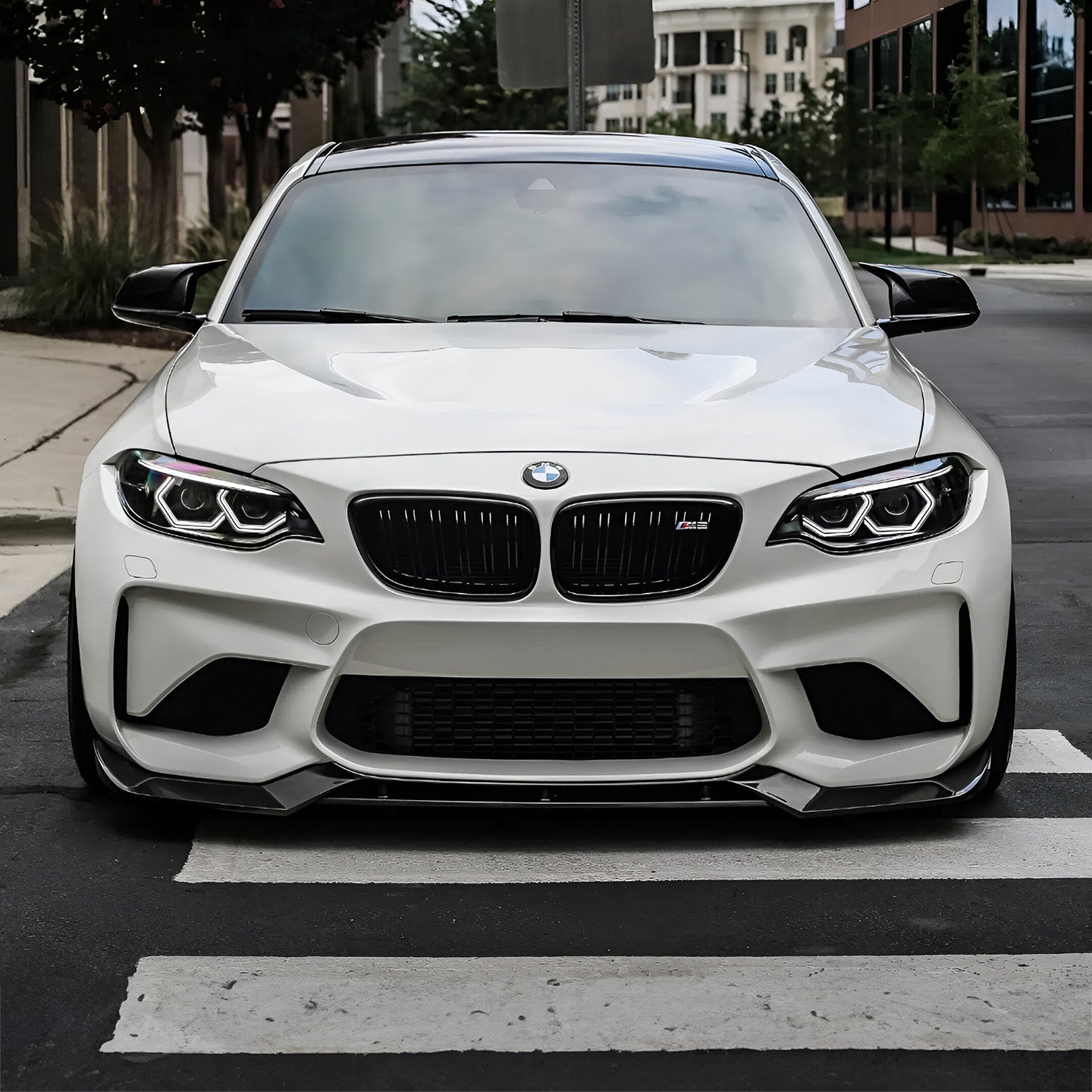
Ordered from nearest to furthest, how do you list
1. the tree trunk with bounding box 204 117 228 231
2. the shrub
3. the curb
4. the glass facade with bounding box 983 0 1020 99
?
the curb, the tree trunk with bounding box 204 117 228 231, the shrub, the glass facade with bounding box 983 0 1020 99

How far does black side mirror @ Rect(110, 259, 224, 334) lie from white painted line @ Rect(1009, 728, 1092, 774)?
2.54 meters

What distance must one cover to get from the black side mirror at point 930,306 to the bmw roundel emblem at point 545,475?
182 centimetres

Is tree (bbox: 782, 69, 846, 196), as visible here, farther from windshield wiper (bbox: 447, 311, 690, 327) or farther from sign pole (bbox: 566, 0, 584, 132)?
windshield wiper (bbox: 447, 311, 690, 327)

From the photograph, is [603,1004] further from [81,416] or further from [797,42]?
[797,42]

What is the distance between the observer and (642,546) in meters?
4.16

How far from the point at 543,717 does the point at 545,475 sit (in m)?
0.50

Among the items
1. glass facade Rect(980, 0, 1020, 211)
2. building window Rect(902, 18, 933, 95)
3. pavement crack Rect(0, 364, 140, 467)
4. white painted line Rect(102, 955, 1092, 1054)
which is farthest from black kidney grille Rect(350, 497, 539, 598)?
building window Rect(902, 18, 933, 95)

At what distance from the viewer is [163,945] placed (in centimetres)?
390

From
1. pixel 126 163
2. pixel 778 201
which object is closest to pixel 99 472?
pixel 778 201

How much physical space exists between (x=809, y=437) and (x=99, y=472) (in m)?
1.52

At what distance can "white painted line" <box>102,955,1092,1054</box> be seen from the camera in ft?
11.2

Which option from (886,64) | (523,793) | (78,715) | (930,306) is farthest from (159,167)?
(886,64)

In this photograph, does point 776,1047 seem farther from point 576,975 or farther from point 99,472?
point 99,472

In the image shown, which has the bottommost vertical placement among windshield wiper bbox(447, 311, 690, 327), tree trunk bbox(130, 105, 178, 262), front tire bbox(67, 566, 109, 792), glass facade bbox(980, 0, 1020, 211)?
front tire bbox(67, 566, 109, 792)
